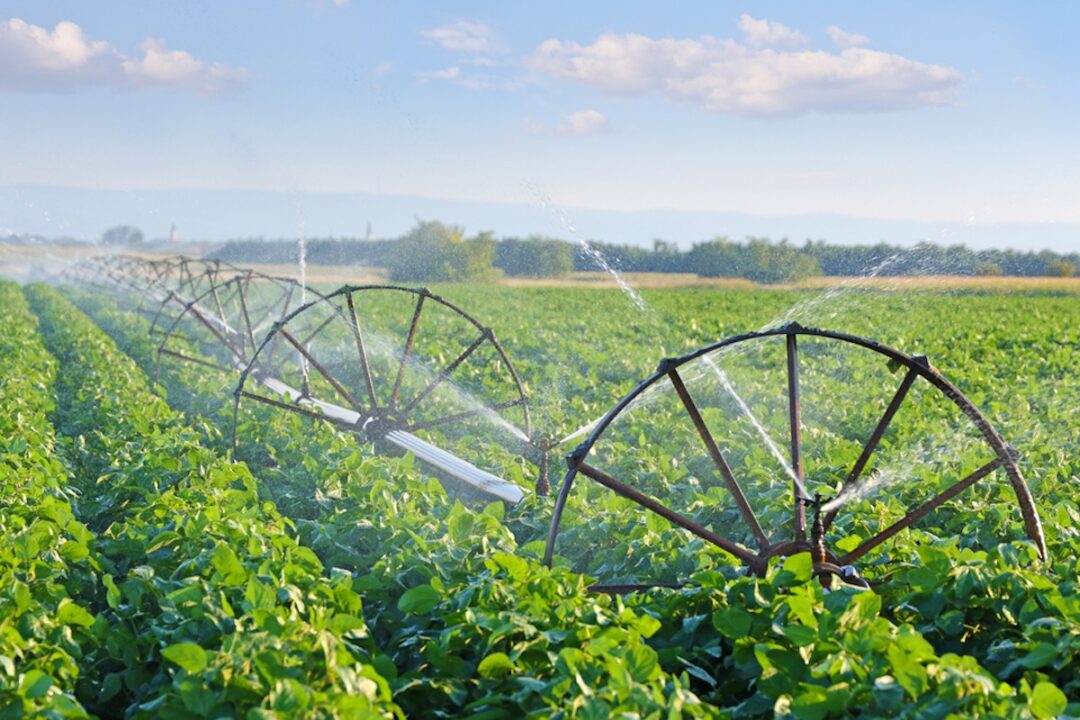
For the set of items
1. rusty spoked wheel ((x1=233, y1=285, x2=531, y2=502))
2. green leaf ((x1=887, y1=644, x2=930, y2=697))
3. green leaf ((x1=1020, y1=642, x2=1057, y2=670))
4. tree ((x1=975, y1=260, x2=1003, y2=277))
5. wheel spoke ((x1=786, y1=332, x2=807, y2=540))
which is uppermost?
tree ((x1=975, y1=260, x2=1003, y2=277))

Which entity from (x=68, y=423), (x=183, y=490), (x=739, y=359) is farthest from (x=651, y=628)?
(x=739, y=359)

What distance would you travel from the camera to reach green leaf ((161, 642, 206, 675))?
2938 mm

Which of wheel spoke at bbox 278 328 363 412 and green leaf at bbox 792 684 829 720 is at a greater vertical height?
wheel spoke at bbox 278 328 363 412

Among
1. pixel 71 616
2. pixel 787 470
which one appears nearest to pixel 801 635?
pixel 787 470

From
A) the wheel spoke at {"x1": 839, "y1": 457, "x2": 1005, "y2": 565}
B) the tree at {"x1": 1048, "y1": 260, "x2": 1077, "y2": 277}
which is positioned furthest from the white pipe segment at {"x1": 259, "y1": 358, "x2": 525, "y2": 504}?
the tree at {"x1": 1048, "y1": 260, "x2": 1077, "y2": 277}

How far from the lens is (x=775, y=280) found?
150ft

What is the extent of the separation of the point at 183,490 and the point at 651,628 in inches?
110

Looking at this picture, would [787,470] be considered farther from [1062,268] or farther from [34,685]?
[1062,268]

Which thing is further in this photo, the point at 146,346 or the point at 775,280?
the point at 775,280

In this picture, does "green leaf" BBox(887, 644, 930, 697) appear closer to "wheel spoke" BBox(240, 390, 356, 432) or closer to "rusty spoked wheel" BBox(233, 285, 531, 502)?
"rusty spoked wheel" BBox(233, 285, 531, 502)

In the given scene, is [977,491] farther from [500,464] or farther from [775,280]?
[775,280]

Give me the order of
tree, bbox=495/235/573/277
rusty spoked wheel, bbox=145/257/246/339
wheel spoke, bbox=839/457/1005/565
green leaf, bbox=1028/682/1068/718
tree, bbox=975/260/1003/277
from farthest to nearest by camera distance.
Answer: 1. tree, bbox=495/235/573/277
2. tree, bbox=975/260/1003/277
3. rusty spoked wheel, bbox=145/257/246/339
4. wheel spoke, bbox=839/457/1005/565
5. green leaf, bbox=1028/682/1068/718

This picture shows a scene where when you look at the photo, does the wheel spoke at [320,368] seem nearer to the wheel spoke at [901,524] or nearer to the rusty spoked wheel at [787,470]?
the rusty spoked wheel at [787,470]

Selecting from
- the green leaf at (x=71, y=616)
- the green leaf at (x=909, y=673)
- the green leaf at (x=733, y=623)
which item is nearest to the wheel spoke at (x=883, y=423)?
the green leaf at (x=733, y=623)
